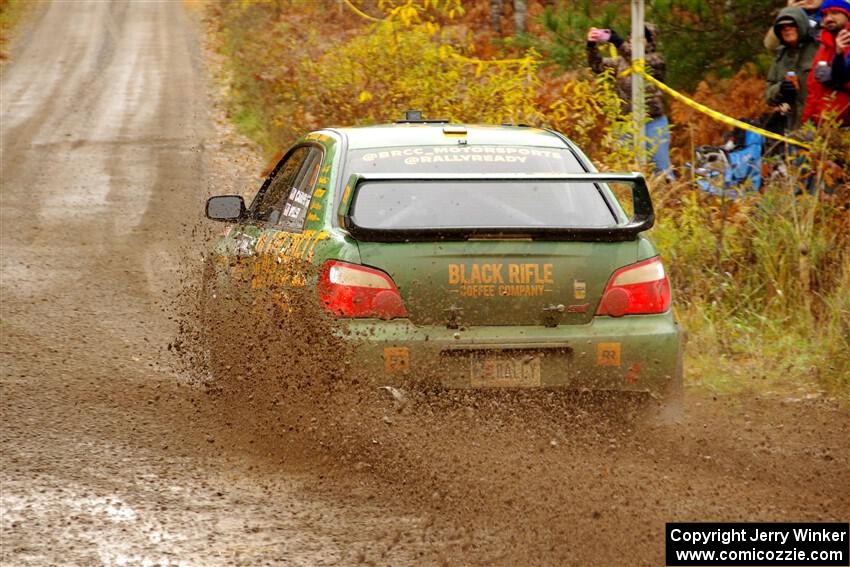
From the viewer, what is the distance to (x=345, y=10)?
103 ft

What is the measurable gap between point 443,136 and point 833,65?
4788 mm

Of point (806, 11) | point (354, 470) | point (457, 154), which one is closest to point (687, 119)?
point (806, 11)

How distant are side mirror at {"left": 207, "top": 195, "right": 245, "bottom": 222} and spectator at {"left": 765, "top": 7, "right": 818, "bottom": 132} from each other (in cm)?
548

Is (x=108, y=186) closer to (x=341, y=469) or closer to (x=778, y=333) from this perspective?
(x=778, y=333)

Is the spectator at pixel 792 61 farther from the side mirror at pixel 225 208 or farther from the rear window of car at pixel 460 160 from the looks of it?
the side mirror at pixel 225 208

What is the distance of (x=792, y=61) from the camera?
10.6 m

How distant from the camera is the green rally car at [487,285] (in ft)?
17.4

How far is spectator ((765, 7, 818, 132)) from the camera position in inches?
412

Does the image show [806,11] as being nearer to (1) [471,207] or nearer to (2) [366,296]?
(1) [471,207]

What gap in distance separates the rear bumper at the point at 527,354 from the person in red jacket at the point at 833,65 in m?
4.99

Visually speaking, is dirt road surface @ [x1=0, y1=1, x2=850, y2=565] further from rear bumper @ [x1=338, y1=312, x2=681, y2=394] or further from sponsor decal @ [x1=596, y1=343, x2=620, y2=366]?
sponsor decal @ [x1=596, y1=343, x2=620, y2=366]

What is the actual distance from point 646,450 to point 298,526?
5.63 feet

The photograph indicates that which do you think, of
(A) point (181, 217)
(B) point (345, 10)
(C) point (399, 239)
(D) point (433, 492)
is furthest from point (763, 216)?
(B) point (345, 10)

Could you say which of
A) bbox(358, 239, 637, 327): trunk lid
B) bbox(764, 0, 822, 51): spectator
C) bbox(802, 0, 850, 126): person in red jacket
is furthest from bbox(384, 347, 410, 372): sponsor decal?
bbox(764, 0, 822, 51): spectator
